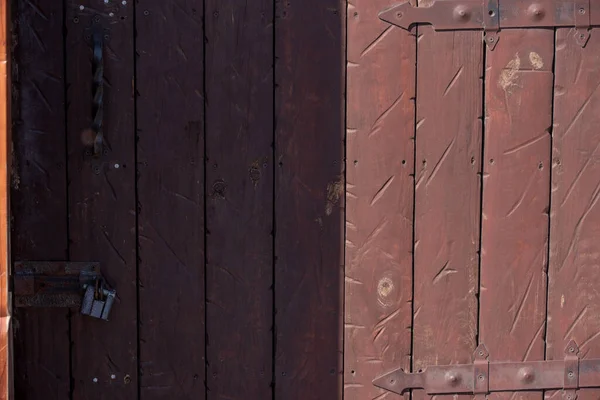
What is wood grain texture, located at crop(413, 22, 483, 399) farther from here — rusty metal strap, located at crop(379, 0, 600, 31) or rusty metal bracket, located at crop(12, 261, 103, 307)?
rusty metal bracket, located at crop(12, 261, 103, 307)

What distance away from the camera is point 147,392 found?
1978 millimetres

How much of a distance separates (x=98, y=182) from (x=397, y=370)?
951 mm

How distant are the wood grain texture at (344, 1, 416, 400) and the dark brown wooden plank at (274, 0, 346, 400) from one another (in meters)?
0.03

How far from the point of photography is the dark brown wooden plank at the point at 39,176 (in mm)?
1872

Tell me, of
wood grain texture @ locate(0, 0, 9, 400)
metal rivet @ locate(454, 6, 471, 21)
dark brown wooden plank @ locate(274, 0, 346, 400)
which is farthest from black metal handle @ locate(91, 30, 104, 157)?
metal rivet @ locate(454, 6, 471, 21)

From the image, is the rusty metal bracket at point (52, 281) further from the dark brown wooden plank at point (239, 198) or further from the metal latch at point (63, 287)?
the dark brown wooden plank at point (239, 198)

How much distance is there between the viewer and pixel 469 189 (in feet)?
6.51

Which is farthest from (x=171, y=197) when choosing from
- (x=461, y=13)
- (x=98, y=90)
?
(x=461, y=13)

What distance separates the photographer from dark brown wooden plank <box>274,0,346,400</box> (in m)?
1.94

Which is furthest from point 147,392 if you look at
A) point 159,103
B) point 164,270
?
point 159,103

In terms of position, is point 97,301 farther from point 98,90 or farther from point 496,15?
point 496,15

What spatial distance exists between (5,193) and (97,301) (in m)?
0.37

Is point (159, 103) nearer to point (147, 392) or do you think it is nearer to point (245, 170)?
point (245, 170)

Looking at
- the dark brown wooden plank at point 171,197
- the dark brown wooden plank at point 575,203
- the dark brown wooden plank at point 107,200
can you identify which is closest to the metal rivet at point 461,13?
the dark brown wooden plank at point 575,203
